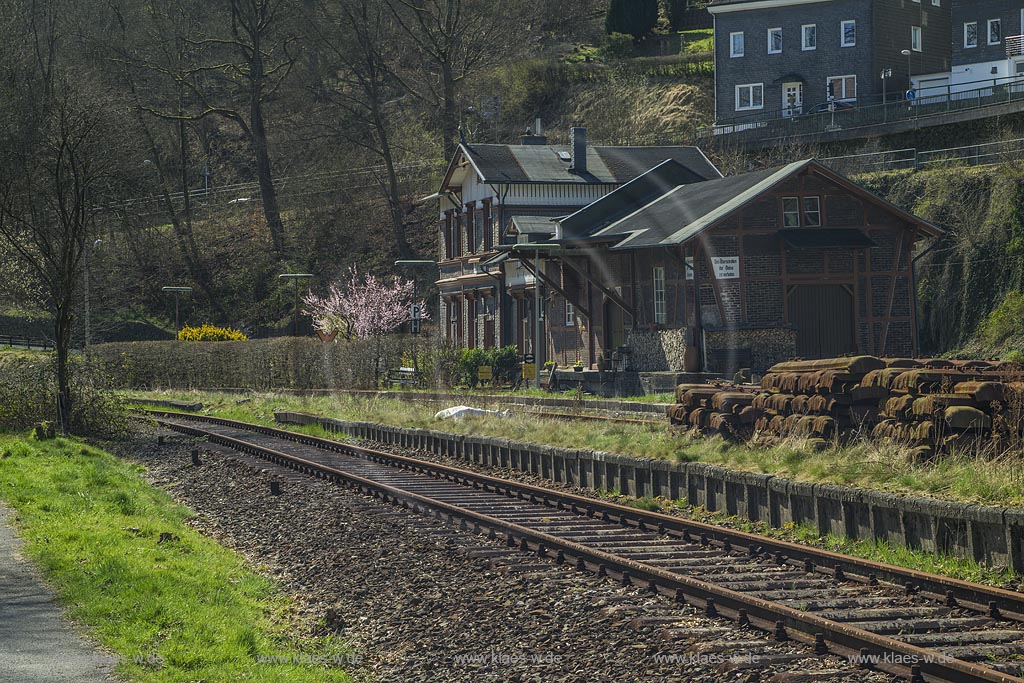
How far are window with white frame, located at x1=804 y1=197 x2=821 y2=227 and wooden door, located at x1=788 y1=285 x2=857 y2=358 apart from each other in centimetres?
193

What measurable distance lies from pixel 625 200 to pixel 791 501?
3173 centimetres

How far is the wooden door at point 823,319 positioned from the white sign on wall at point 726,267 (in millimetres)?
1897

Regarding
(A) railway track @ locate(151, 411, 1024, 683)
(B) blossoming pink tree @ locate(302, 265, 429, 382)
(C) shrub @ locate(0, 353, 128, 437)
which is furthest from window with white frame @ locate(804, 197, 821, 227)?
(B) blossoming pink tree @ locate(302, 265, 429, 382)

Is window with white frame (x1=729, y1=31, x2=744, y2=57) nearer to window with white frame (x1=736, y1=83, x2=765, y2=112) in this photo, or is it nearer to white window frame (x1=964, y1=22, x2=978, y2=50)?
window with white frame (x1=736, y1=83, x2=765, y2=112)

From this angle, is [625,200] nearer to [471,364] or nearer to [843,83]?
[471,364]

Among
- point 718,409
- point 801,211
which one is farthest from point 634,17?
point 718,409

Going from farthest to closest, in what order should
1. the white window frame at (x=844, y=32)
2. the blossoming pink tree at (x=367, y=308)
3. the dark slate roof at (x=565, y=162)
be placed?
1. the white window frame at (x=844, y=32)
2. the blossoming pink tree at (x=367, y=308)
3. the dark slate roof at (x=565, y=162)

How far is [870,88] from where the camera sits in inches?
2603

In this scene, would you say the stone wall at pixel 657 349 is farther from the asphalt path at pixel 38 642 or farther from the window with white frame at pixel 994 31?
the window with white frame at pixel 994 31

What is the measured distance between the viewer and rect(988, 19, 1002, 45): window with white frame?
225 feet

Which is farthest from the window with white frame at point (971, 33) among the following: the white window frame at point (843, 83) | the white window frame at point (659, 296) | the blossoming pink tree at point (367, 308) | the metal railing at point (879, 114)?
the white window frame at point (659, 296)

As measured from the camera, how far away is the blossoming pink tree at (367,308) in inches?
2601

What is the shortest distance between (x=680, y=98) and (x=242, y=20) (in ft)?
91.4

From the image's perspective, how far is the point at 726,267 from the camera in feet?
116
